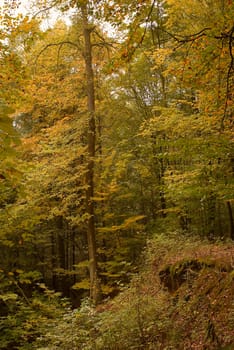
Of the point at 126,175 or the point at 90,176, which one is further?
the point at 126,175

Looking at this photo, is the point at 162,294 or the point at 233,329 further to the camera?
the point at 162,294

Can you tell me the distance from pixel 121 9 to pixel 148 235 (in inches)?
420

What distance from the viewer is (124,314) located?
6.00m

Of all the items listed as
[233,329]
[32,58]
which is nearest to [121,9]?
[233,329]

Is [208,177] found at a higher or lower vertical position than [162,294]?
higher

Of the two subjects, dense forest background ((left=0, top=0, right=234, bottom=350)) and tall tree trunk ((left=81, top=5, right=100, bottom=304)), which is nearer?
dense forest background ((left=0, top=0, right=234, bottom=350))

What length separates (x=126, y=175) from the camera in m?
16.7

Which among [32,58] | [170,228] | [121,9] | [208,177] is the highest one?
[32,58]

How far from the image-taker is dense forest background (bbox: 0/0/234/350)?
16.0 ft

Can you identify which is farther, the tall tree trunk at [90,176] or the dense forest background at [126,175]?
the tall tree trunk at [90,176]

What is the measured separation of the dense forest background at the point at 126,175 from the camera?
16.0 feet

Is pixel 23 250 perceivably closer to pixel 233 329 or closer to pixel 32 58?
pixel 32 58

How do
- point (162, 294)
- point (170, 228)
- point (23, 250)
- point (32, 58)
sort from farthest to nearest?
point (23, 250) < point (170, 228) < point (32, 58) < point (162, 294)

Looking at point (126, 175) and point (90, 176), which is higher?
point (90, 176)
